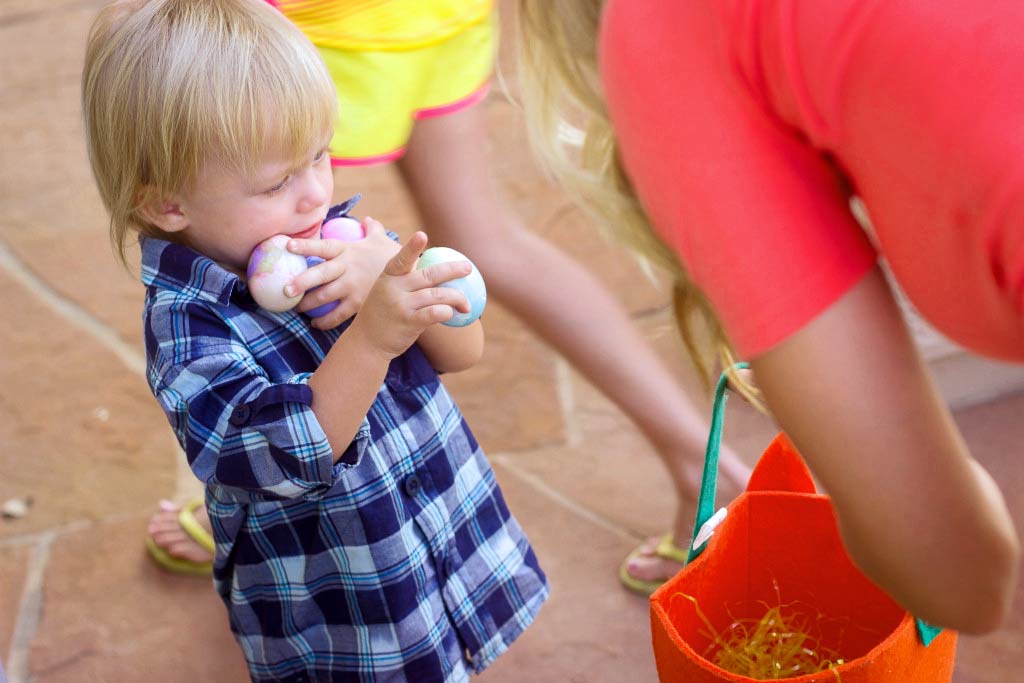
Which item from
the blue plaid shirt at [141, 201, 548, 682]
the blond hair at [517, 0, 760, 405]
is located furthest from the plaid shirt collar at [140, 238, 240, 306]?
the blond hair at [517, 0, 760, 405]

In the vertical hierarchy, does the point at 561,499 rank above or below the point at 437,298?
below

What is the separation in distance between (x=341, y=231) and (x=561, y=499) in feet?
2.84

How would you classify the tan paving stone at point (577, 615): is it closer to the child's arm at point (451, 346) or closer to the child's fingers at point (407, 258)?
the child's arm at point (451, 346)

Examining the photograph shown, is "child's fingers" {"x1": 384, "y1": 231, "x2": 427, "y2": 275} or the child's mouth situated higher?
"child's fingers" {"x1": 384, "y1": 231, "x2": 427, "y2": 275}

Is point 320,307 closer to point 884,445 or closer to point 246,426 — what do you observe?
point 246,426

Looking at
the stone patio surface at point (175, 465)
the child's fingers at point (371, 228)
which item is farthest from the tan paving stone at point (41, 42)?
the child's fingers at point (371, 228)

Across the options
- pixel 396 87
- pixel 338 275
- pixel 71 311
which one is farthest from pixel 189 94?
pixel 71 311

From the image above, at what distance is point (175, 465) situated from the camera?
2.13m

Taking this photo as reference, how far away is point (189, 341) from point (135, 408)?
118cm

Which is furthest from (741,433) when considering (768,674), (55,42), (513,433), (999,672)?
(55,42)

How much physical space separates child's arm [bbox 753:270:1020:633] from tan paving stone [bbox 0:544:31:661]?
1486mm

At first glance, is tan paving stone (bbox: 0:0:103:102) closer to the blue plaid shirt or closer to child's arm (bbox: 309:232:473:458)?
the blue plaid shirt

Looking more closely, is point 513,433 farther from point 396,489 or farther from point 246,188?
point 246,188

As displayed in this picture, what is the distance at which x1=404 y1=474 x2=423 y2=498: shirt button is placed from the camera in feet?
4.24
